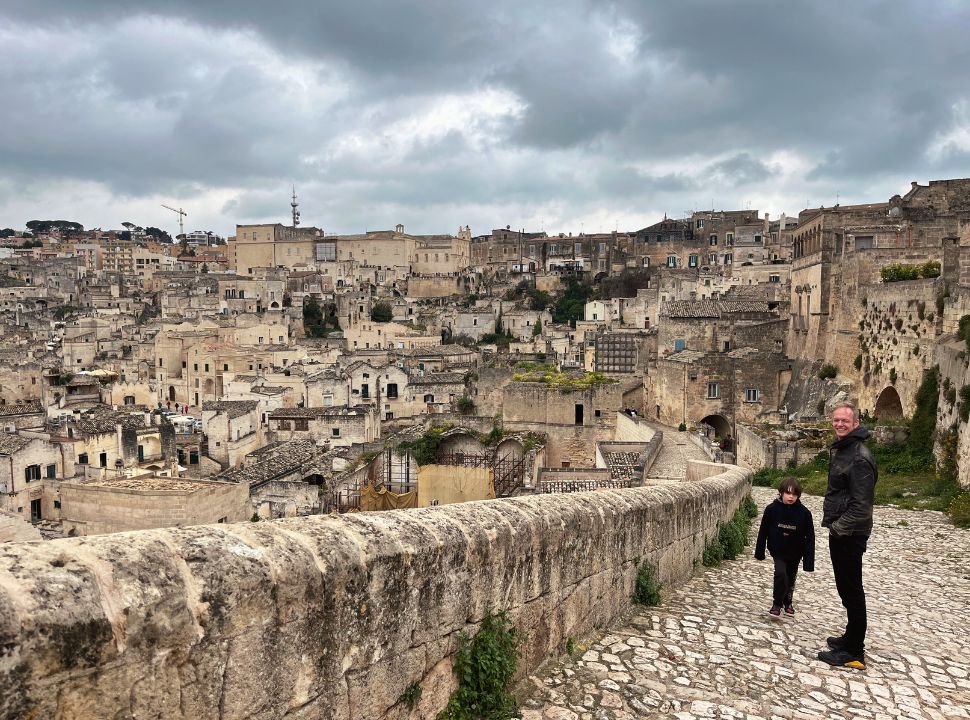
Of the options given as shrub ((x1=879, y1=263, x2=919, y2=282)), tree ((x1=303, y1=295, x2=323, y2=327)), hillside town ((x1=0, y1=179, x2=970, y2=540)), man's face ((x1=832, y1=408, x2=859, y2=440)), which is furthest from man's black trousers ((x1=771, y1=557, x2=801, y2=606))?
tree ((x1=303, y1=295, x2=323, y2=327))

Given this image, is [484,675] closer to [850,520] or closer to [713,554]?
[850,520]

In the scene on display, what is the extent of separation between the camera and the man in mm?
4840

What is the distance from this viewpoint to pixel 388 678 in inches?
125

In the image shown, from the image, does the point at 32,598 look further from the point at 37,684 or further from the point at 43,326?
the point at 43,326

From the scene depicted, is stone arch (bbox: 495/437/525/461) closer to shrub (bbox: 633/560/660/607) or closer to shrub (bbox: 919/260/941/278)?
shrub (bbox: 919/260/941/278)

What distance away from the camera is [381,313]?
81750 mm

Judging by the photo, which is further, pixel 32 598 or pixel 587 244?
pixel 587 244

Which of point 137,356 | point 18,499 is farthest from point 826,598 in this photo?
point 137,356

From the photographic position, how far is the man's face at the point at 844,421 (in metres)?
5.04

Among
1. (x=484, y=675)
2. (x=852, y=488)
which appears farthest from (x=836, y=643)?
(x=484, y=675)

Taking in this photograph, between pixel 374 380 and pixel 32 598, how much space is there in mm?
42327

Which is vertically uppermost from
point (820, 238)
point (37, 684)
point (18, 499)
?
point (820, 238)

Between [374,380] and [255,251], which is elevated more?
[255,251]

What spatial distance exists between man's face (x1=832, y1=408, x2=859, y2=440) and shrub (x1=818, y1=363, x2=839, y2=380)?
2292cm
